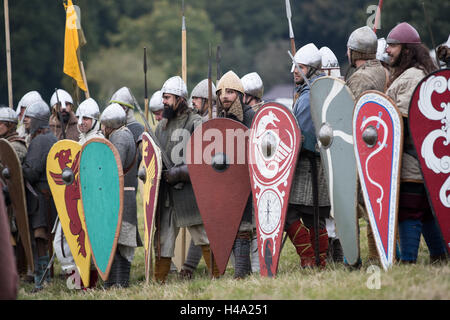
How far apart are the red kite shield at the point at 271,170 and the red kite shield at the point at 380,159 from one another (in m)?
0.46

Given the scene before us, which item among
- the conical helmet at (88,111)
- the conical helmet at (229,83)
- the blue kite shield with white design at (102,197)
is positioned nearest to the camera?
the blue kite shield with white design at (102,197)

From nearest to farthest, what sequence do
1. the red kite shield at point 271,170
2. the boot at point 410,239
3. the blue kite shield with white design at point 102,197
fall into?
the boot at point 410,239 → the red kite shield at point 271,170 → the blue kite shield with white design at point 102,197

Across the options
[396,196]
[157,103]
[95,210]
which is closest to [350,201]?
[396,196]

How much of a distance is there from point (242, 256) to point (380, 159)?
1336 mm

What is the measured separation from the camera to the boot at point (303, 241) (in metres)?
5.13

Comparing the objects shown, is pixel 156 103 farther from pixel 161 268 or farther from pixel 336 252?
pixel 336 252

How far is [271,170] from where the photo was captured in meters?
4.90

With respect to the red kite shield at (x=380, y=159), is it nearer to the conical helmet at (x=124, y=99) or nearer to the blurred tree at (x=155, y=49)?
the conical helmet at (x=124, y=99)

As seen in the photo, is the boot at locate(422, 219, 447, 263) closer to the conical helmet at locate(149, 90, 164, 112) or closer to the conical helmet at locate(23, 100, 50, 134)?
the conical helmet at locate(23, 100, 50, 134)

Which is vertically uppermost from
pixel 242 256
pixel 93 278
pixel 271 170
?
pixel 271 170

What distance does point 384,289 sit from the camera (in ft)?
12.6

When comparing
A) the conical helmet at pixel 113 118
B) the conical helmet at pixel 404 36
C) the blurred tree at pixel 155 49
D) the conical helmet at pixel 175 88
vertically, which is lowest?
the conical helmet at pixel 113 118

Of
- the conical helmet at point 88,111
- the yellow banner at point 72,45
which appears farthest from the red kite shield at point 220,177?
the yellow banner at point 72,45

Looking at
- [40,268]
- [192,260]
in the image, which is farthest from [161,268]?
[40,268]
